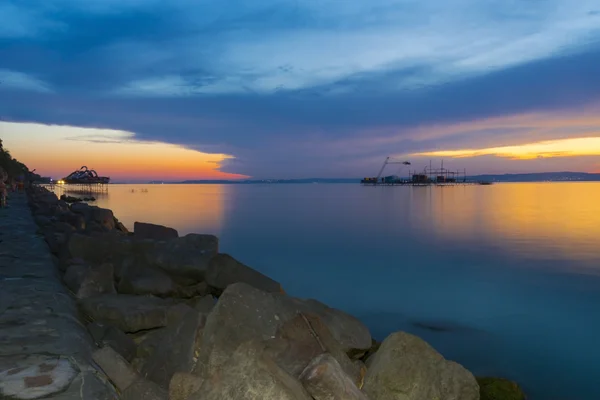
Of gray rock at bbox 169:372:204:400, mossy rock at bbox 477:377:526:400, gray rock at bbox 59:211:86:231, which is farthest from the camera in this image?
gray rock at bbox 59:211:86:231

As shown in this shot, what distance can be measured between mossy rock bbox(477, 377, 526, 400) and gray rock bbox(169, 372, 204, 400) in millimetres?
4567

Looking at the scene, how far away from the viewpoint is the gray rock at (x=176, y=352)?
5301mm

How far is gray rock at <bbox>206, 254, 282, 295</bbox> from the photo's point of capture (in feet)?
29.7

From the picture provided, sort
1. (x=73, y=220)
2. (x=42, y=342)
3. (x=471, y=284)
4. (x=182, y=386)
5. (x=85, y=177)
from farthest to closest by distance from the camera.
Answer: (x=85, y=177), (x=73, y=220), (x=471, y=284), (x=42, y=342), (x=182, y=386)

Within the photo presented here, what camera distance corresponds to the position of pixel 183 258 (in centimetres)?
1016

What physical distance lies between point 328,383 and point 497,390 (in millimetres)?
4158

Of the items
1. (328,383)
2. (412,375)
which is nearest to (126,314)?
(328,383)

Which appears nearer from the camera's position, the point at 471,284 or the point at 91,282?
the point at 91,282

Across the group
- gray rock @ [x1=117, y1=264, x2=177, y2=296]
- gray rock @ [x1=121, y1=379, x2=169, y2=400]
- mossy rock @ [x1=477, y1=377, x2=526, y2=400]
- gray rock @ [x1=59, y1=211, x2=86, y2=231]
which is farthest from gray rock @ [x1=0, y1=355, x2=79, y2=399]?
gray rock @ [x1=59, y1=211, x2=86, y2=231]

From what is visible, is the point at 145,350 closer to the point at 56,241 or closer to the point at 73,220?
the point at 56,241

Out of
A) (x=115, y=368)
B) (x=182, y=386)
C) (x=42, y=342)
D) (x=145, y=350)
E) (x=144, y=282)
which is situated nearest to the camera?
(x=182, y=386)

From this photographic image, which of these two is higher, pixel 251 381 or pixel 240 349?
pixel 240 349

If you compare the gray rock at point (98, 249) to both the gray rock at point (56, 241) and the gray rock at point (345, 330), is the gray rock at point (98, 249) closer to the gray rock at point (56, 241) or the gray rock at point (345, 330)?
the gray rock at point (56, 241)

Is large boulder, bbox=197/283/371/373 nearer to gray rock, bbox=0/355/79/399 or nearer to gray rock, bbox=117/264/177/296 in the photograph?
gray rock, bbox=0/355/79/399
